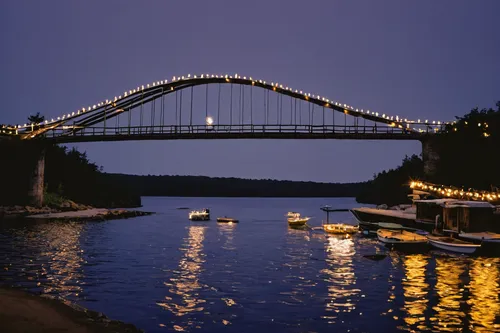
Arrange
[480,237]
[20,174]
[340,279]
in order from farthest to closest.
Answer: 1. [20,174]
2. [480,237]
3. [340,279]

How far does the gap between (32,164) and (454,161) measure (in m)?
66.9

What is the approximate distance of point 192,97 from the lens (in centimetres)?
11525

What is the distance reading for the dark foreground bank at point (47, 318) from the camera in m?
16.5

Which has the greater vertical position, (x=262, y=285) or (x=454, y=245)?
Answer: (x=454, y=245)

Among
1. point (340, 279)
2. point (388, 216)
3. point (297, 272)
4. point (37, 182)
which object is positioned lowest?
point (297, 272)

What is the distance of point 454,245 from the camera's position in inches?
1703

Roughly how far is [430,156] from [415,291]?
5865 cm

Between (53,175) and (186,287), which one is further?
(53,175)

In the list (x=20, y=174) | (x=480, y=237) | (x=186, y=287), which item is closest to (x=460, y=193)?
(x=480, y=237)

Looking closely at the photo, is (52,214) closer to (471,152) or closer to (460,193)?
(460,193)

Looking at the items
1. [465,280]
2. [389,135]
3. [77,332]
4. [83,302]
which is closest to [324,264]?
[465,280]

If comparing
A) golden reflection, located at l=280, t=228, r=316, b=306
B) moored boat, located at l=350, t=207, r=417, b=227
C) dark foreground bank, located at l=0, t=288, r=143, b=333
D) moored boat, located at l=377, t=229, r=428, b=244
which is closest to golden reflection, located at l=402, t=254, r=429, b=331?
moored boat, located at l=377, t=229, r=428, b=244

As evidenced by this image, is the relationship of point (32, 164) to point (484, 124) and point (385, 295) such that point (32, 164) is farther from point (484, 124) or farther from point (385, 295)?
point (385, 295)

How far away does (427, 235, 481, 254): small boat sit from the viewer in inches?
1658
